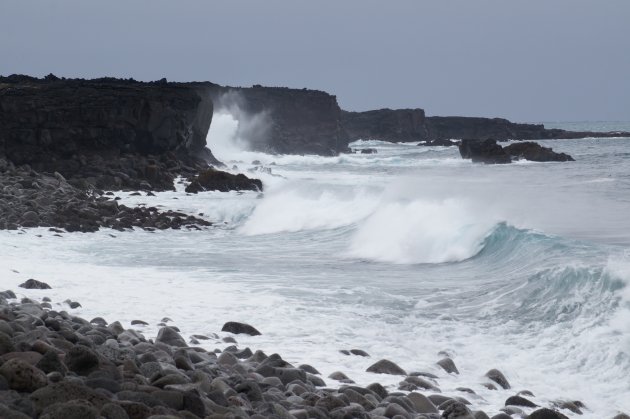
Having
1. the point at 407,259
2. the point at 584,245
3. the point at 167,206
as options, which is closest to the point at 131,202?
the point at 167,206

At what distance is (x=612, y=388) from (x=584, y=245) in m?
6.05

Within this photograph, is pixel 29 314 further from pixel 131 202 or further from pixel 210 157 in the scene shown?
pixel 210 157

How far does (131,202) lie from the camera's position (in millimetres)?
23141

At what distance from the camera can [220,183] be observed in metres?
27.8

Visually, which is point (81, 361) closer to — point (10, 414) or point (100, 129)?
point (10, 414)

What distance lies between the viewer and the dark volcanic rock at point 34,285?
1013 centimetres

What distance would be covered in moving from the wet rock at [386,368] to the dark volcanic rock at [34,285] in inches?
200

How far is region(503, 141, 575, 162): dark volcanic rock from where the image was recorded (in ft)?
165

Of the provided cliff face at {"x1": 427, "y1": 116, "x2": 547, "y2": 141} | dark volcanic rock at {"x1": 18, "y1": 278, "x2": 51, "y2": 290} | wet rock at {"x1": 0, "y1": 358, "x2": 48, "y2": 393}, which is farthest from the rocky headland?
cliff face at {"x1": 427, "y1": 116, "x2": 547, "y2": 141}

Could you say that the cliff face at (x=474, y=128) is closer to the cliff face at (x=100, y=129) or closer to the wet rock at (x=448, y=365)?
the cliff face at (x=100, y=129)

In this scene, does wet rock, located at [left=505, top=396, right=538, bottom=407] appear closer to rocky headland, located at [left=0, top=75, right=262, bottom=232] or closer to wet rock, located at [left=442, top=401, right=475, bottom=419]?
wet rock, located at [left=442, top=401, right=475, bottom=419]

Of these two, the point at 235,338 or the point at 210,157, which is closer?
the point at 235,338

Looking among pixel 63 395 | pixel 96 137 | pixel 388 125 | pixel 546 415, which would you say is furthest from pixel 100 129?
pixel 388 125

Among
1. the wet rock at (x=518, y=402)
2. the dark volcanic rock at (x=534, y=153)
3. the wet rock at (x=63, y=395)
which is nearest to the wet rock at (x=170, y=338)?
the wet rock at (x=518, y=402)
